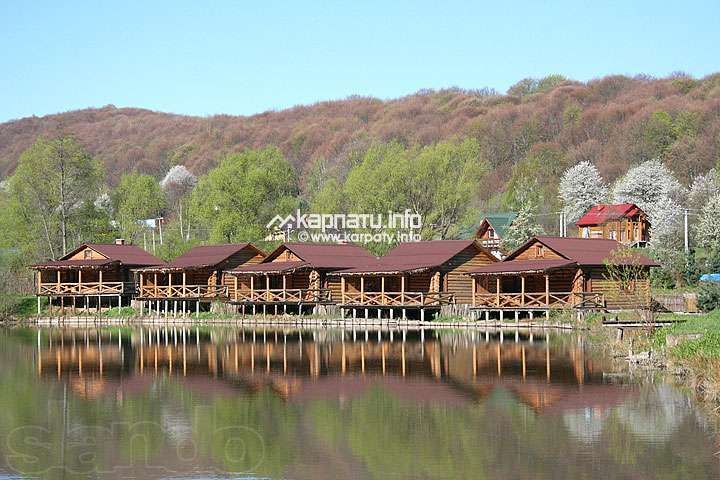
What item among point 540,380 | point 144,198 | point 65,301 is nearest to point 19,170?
point 65,301

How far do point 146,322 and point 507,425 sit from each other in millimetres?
34020

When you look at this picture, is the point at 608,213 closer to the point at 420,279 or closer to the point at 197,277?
the point at 420,279

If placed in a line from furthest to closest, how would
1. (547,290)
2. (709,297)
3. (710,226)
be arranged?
1. (710,226)
2. (547,290)
3. (709,297)

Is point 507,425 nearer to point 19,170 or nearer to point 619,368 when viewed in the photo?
point 619,368

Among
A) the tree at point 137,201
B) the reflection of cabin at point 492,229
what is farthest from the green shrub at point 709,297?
the tree at point 137,201

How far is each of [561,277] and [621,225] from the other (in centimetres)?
2431

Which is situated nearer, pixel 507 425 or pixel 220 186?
pixel 507 425

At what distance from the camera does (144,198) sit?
244 feet

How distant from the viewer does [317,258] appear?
5088 centimetres

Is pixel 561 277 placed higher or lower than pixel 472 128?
lower

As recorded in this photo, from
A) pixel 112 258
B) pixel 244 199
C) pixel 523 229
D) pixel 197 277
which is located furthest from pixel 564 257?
pixel 244 199

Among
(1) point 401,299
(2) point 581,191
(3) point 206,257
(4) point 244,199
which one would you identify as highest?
(2) point 581,191

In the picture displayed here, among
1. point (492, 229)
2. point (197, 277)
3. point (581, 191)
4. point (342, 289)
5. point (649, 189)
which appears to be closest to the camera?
point (342, 289)

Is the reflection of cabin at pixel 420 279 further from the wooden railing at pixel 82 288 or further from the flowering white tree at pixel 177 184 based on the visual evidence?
the flowering white tree at pixel 177 184
